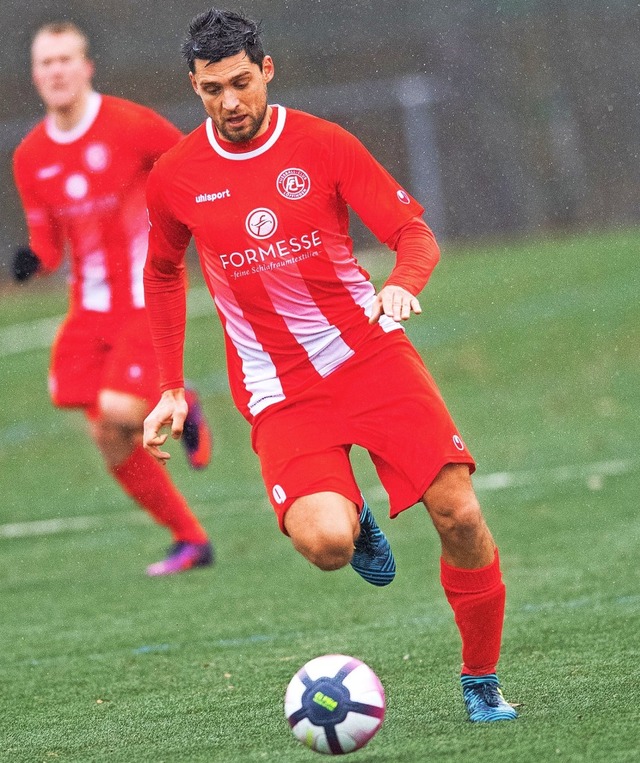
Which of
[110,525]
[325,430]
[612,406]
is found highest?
[325,430]

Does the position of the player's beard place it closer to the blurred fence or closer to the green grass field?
the green grass field

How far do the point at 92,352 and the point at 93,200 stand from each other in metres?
0.78

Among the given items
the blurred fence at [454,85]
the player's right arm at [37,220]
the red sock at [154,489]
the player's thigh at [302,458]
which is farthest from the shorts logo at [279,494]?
the blurred fence at [454,85]

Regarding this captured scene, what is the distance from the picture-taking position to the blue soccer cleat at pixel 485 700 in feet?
14.6

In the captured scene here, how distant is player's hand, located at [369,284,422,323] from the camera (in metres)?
4.18

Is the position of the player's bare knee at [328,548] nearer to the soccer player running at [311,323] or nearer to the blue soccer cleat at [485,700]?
the soccer player running at [311,323]

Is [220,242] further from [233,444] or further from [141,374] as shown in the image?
[233,444]

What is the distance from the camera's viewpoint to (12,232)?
67.2ft

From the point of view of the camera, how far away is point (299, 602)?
677 centimetres

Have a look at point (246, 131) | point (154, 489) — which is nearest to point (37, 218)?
point (154, 489)

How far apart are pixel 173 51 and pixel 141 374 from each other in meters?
15.5

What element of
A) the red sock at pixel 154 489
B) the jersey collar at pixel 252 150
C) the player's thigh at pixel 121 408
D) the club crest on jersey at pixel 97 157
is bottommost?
the red sock at pixel 154 489

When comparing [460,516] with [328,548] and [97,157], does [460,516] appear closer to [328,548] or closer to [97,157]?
[328,548]

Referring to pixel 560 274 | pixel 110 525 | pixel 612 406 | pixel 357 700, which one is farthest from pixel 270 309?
pixel 560 274
